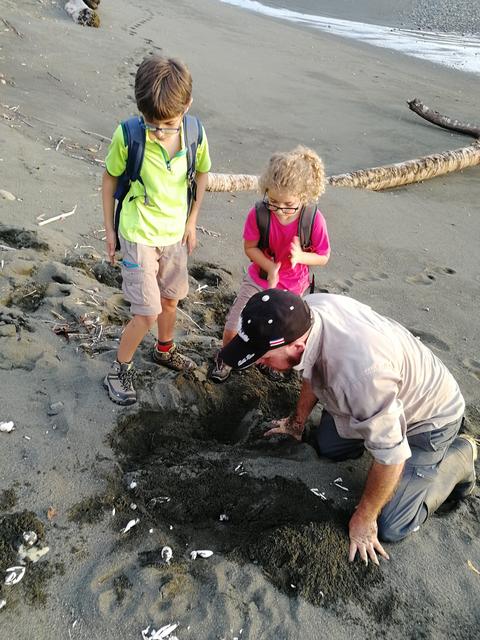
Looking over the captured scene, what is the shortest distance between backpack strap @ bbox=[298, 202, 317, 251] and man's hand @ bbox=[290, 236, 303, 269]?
39 mm

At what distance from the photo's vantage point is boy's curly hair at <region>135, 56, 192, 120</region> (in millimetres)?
2688

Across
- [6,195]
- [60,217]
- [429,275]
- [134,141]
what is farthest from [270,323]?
[6,195]

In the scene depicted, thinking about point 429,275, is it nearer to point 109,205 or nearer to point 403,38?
point 109,205

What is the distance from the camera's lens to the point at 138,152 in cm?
287

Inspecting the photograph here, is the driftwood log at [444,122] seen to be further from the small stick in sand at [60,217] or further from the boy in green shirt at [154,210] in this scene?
the boy in green shirt at [154,210]

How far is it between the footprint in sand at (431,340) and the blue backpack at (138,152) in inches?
87.1

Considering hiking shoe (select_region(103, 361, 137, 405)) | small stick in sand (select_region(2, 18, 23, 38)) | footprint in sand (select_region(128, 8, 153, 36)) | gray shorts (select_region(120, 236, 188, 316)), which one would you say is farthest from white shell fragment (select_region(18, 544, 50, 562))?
footprint in sand (select_region(128, 8, 153, 36))

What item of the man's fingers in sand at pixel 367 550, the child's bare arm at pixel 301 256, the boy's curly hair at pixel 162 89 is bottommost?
the man's fingers in sand at pixel 367 550

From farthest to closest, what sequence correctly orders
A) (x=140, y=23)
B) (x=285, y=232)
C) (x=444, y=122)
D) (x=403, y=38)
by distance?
(x=403, y=38) → (x=140, y=23) → (x=444, y=122) → (x=285, y=232)

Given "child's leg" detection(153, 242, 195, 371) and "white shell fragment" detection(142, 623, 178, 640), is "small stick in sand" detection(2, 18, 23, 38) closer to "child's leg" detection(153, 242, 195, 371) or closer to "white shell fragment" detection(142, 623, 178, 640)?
"child's leg" detection(153, 242, 195, 371)

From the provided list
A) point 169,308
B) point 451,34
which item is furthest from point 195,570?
point 451,34

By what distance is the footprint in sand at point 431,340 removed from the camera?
436 centimetres

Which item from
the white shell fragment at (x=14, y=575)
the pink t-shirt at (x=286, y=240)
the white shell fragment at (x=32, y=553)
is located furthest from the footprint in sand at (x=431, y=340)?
the white shell fragment at (x=14, y=575)

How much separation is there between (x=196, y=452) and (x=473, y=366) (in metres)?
2.26
